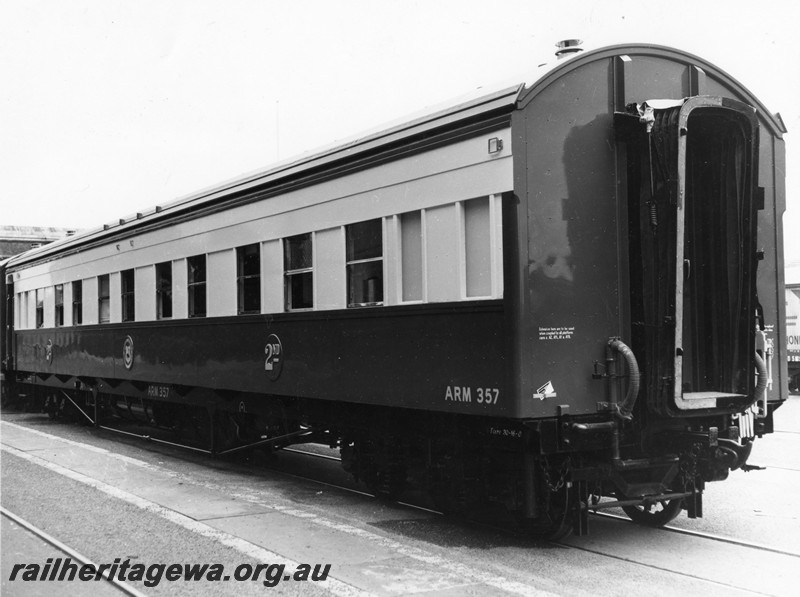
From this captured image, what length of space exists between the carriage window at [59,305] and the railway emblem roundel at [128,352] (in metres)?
3.77

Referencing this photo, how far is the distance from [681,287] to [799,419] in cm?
1256

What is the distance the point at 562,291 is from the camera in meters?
6.43

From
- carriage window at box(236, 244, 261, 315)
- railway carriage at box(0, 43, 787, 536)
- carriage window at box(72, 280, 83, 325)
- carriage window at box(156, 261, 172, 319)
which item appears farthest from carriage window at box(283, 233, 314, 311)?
carriage window at box(72, 280, 83, 325)

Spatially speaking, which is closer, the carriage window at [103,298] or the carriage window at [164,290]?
the carriage window at [164,290]

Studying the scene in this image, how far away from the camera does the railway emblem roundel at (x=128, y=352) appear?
1348 cm

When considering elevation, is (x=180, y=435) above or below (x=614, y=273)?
below

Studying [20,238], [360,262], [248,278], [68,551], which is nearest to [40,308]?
[248,278]

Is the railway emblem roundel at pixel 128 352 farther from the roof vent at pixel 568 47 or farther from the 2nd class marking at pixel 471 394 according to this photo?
the roof vent at pixel 568 47

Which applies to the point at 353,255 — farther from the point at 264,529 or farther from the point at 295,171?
the point at 264,529

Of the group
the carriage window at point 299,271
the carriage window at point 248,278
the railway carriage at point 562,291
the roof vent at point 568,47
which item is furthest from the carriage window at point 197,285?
the roof vent at point 568,47

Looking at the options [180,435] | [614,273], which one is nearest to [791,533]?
[614,273]

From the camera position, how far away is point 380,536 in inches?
281

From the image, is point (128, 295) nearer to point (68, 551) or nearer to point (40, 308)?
point (40, 308)

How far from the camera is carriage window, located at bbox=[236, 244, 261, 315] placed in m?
10.0
